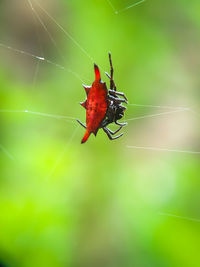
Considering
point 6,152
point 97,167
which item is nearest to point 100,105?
point 97,167

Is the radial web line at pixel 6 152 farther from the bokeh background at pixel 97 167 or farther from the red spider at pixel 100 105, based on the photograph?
the red spider at pixel 100 105

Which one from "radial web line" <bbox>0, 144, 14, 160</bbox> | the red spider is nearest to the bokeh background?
"radial web line" <bbox>0, 144, 14, 160</bbox>

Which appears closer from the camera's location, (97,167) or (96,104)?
(96,104)

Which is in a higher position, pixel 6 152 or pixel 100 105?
pixel 100 105

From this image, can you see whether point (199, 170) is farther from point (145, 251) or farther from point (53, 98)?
point (53, 98)

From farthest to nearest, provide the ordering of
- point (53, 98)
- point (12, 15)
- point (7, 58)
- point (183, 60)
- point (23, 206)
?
point (12, 15), point (7, 58), point (183, 60), point (53, 98), point (23, 206)

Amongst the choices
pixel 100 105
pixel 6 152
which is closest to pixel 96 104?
pixel 100 105

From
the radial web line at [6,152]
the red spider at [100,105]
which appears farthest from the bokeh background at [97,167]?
the red spider at [100,105]

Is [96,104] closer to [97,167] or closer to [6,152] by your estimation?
[97,167]

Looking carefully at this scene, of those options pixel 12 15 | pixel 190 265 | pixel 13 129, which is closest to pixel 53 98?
pixel 13 129
